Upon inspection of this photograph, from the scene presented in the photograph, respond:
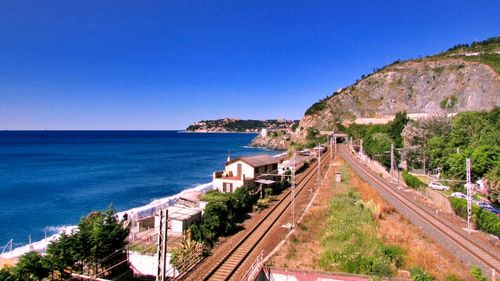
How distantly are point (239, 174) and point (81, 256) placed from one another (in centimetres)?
2455

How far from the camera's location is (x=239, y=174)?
4244cm

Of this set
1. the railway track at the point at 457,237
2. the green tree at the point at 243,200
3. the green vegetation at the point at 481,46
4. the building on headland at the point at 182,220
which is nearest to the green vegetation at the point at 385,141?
the railway track at the point at 457,237

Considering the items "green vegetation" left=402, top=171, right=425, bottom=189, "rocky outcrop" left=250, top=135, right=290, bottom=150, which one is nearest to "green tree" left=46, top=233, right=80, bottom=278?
"green vegetation" left=402, top=171, right=425, bottom=189

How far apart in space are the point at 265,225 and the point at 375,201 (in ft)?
46.7

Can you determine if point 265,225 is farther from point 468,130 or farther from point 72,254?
point 468,130

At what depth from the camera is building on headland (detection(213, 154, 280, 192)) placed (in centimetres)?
4025

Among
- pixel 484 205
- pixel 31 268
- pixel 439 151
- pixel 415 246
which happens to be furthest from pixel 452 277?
pixel 439 151

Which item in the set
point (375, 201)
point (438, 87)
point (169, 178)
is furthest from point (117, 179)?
point (438, 87)

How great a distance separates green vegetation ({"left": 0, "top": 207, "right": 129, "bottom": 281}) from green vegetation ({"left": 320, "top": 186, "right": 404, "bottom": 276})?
1401cm

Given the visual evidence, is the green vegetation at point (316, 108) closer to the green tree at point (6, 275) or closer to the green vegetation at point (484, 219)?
the green vegetation at point (484, 219)

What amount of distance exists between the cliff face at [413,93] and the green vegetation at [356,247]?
111m

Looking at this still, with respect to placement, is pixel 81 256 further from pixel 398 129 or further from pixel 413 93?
pixel 413 93

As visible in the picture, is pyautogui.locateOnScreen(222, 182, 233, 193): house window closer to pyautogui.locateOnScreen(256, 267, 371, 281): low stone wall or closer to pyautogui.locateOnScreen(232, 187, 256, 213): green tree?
pyautogui.locateOnScreen(232, 187, 256, 213): green tree

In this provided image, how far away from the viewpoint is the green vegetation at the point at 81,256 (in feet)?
57.0
